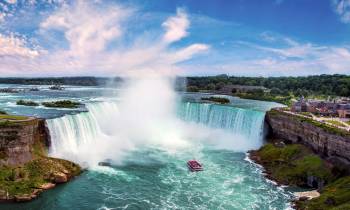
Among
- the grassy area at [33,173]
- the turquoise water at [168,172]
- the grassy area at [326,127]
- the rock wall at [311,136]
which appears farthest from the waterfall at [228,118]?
the grassy area at [33,173]

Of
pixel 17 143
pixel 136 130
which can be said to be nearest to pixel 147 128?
pixel 136 130

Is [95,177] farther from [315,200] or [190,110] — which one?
[190,110]

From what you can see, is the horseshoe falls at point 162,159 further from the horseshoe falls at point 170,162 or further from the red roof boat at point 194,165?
the red roof boat at point 194,165

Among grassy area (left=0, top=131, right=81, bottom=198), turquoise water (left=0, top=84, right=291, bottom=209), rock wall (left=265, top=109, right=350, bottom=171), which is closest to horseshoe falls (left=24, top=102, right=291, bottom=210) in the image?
turquoise water (left=0, top=84, right=291, bottom=209)

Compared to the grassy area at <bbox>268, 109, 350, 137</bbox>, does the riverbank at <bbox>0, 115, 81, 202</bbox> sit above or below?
below

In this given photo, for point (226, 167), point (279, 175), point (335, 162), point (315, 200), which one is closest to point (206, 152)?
point (226, 167)

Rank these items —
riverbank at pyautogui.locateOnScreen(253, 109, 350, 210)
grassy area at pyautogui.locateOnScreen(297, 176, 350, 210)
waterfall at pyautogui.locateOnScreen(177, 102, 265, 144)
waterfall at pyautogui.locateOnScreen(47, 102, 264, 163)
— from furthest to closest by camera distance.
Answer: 1. waterfall at pyautogui.locateOnScreen(177, 102, 265, 144)
2. waterfall at pyautogui.locateOnScreen(47, 102, 264, 163)
3. riverbank at pyautogui.locateOnScreen(253, 109, 350, 210)
4. grassy area at pyautogui.locateOnScreen(297, 176, 350, 210)

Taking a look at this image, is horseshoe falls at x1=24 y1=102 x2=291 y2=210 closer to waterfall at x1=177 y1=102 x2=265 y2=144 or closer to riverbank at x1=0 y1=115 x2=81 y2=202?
waterfall at x1=177 y1=102 x2=265 y2=144
